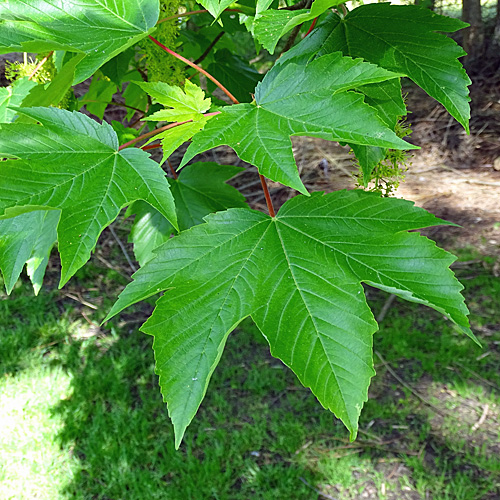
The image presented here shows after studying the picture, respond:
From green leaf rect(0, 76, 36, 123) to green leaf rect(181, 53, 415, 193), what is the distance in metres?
0.47

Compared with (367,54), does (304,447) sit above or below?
below

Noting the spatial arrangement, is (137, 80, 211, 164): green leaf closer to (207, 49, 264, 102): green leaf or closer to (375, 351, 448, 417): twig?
(207, 49, 264, 102): green leaf

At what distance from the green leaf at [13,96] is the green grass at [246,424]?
1.79 metres

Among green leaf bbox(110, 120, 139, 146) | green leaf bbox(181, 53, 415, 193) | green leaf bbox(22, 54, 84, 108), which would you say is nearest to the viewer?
green leaf bbox(181, 53, 415, 193)

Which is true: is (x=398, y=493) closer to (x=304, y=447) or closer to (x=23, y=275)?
(x=304, y=447)

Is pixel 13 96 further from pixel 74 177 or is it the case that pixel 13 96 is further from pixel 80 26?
pixel 74 177

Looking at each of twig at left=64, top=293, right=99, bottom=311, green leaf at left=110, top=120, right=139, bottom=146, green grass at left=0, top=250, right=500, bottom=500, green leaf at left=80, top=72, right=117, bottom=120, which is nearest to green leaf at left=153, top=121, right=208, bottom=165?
green leaf at left=110, top=120, right=139, bottom=146

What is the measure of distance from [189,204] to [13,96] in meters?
0.40

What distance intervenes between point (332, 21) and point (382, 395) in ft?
7.25

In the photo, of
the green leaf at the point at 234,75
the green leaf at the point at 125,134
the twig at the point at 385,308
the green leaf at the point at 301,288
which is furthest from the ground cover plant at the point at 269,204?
the twig at the point at 385,308

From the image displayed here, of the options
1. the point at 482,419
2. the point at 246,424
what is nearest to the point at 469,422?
the point at 482,419

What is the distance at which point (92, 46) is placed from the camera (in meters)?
0.79

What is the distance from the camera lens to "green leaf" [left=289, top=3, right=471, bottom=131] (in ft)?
2.57

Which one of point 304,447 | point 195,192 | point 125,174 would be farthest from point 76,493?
point 125,174
